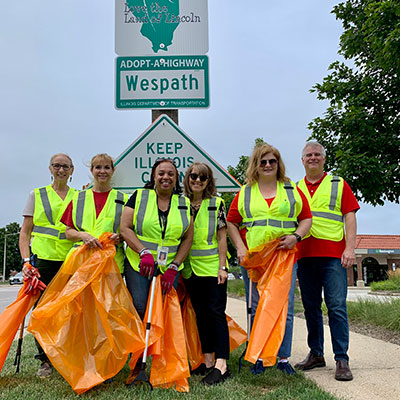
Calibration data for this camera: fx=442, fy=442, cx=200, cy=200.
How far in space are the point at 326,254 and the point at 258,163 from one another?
3.38ft

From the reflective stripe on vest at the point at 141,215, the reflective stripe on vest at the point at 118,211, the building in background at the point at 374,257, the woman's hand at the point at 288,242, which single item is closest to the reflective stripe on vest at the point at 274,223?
the woman's hand at the point at 288,242

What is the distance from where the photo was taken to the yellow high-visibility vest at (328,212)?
4.07 meters

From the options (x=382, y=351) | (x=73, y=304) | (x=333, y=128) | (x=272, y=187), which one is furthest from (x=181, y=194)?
(x=333, y=128)

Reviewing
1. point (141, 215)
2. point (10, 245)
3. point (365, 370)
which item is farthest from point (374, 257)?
point (10, 245)

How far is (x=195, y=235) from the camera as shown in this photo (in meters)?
4.05

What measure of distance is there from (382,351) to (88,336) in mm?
3384

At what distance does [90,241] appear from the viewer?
3709mm

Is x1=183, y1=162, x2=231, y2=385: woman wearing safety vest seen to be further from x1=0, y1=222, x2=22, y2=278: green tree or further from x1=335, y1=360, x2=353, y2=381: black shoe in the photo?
x1=0, y1=222, x2=22, y2=278: green tree

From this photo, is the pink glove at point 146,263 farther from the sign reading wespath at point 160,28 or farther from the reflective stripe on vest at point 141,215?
the sign reading wespath at point 160,28

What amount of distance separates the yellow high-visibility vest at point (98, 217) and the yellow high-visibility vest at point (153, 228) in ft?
0.75

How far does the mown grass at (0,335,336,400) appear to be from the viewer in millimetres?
3176

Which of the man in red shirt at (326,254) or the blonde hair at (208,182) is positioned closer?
the man in red shirt at (326,254)

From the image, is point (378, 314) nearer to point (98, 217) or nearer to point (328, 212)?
point (328, 212)

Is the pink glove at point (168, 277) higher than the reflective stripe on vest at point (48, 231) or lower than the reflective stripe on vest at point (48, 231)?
lower
